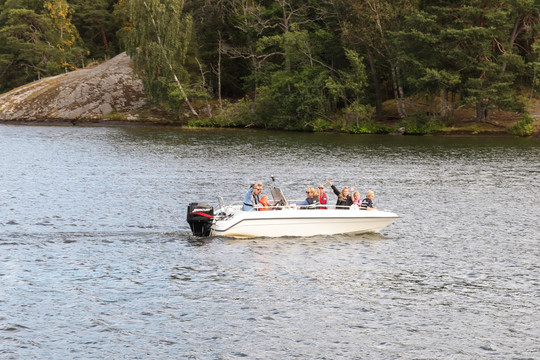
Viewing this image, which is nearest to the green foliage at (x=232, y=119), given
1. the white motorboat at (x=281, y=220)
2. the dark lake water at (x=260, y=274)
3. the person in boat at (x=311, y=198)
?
the dark lake water at (x=260, y=274)

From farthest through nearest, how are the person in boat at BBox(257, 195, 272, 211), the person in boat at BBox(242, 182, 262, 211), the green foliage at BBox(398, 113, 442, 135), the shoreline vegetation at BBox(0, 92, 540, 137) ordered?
1. the green foliage at BBox(398, 113, 442, 135)
2. the shoreline vegetation at BBox(0, 92, 540, 137)
3. the person in boat at BBox(242, 182, 262, 211)
4. the person in boat at BBox(257, 195, 272, 211)

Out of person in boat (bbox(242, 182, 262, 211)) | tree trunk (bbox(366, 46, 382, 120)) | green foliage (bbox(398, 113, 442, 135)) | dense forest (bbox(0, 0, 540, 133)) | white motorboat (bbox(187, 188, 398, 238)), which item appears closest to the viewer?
white motorboat (bbox(187, 188, 398, 238))

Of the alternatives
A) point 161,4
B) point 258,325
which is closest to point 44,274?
point 258,325

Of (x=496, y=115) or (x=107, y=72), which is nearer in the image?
(x=496, y=115)

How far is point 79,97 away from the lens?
8488 cm

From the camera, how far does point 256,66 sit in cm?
7831

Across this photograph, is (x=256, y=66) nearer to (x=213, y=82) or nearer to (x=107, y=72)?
(x=213, y=82)

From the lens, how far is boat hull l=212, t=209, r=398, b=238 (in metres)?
23.9

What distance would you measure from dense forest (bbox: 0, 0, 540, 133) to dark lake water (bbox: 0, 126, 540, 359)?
27.1 metres

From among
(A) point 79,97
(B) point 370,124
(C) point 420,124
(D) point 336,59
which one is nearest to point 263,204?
(C) point 420,124

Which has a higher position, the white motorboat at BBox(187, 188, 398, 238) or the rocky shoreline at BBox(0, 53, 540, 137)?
the rocky shoreline at BBox(0, 53, 540, 137)

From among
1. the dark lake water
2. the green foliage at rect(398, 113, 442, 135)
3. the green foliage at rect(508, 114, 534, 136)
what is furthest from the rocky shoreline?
the dark lake water

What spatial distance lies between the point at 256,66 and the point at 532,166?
40.8 meters

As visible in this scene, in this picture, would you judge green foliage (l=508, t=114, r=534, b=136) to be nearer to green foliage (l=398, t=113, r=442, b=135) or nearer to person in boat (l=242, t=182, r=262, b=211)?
green foliage (l=398, t=113, r=442, b=135)
